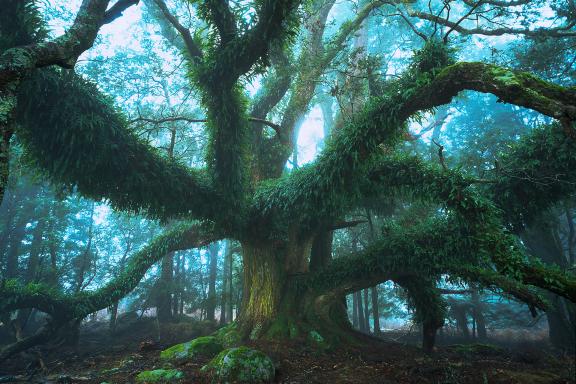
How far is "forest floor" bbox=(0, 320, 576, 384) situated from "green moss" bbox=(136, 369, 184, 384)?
A: 7.3 inches

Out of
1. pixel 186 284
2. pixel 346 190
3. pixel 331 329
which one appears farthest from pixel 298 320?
pixel 186 284

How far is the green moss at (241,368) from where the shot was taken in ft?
18.4

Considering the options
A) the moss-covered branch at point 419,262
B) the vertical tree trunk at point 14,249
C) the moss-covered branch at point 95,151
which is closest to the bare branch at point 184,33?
the moss-covered branch at point 95,151

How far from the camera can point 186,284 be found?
1773 centimetres

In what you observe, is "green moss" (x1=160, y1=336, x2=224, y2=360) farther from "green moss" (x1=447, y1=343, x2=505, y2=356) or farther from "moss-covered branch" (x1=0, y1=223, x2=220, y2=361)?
"green moss" (x1=447, y1=343, x2=505, y2=356)

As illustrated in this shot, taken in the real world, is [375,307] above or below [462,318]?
above

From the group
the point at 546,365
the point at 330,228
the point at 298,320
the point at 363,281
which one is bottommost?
the point at 546,365

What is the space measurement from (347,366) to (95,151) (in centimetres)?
646

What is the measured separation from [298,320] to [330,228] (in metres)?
3.00

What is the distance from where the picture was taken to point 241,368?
5.71 m

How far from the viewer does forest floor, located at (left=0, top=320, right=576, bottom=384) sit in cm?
545

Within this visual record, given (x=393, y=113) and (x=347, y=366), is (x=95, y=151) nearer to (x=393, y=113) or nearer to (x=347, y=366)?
(x=393, y=113)

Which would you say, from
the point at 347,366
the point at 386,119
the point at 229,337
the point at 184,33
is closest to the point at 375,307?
the point at 229,337

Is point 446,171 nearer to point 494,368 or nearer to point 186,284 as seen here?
point 494,368
